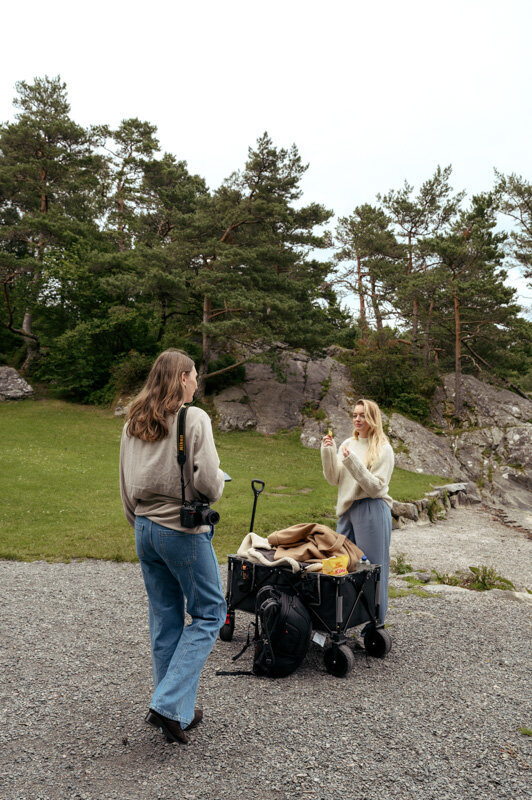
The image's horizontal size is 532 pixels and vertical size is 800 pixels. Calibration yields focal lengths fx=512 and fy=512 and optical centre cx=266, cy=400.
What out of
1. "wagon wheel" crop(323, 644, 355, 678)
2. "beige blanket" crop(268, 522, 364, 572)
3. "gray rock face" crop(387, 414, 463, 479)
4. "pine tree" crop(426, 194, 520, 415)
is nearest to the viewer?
"wagon wheel" crop(323, 644, 355, 678)

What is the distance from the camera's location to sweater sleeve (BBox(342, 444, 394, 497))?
14.3 feet

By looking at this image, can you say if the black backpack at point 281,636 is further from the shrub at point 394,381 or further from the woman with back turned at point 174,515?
the shrub at point 394,381

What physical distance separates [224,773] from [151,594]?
3.21 feet

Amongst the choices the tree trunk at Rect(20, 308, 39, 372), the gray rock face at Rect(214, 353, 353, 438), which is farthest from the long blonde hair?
the tree trunk at Rect(20, 308, 39, 372)

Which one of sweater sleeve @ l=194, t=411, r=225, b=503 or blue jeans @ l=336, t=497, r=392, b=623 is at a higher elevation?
sweater sleeve @ l=194, t=411, r=225, b=503

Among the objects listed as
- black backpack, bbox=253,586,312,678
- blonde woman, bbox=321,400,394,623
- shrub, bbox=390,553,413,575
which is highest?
blonde woman, bbox=321,400,394,623

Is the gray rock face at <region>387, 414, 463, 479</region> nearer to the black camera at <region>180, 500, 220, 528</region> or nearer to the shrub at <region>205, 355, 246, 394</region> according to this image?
the shrub at <region>205, 355, 246, 394</region>

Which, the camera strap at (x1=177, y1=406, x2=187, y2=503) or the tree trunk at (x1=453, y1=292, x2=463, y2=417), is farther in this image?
the tree trunk at (x1=453, y1=292, x2=463, y2=417)

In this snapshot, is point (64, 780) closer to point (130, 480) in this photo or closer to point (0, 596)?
point (130, 480)

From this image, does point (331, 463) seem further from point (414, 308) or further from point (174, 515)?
point (414, 308)

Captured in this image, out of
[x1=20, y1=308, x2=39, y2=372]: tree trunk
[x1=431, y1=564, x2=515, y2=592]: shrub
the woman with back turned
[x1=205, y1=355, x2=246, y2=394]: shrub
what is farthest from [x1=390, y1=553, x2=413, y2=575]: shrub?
[x1=20, y1=308, x2=39, y2=372]: tree trunk

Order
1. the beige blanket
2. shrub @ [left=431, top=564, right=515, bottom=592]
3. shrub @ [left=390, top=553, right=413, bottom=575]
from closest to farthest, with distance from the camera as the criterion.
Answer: the beige blanket, shrub @ [left=431, top=564, right=515, bottom=592], shrub @ [left=390, top=553, right=413, bottom=575]

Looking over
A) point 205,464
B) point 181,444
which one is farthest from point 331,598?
point 181,444

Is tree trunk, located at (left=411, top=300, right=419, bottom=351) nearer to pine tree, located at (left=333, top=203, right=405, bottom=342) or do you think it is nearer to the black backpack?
pine tree, located at (left=333, top=203, right=405, bottom=342)
